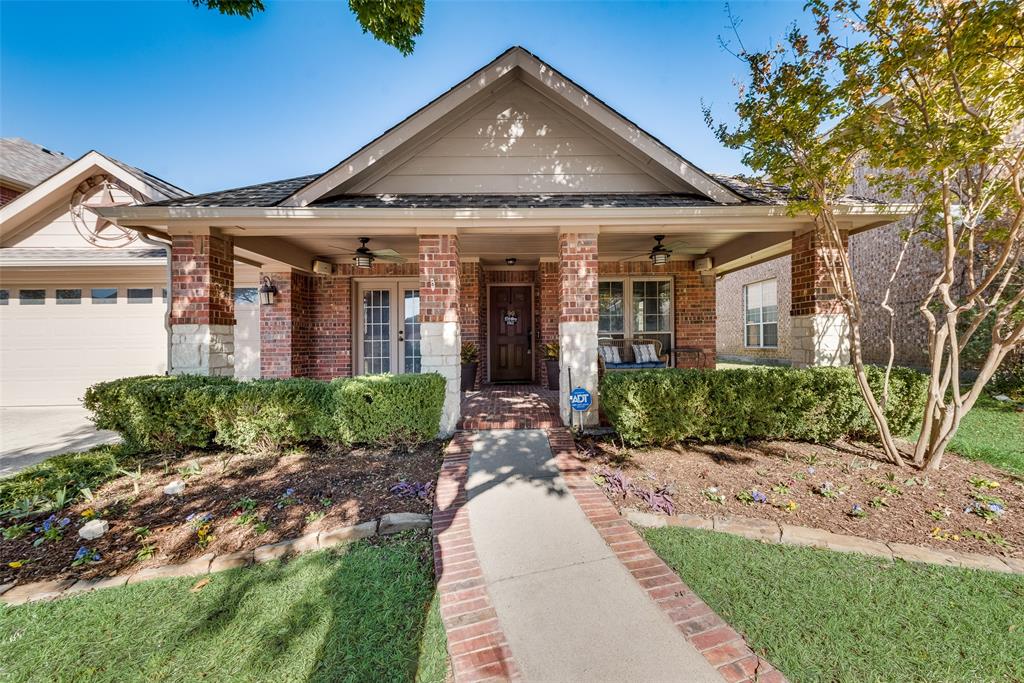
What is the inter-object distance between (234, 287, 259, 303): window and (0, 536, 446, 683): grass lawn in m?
6.92

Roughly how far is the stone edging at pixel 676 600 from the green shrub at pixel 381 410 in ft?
6.59

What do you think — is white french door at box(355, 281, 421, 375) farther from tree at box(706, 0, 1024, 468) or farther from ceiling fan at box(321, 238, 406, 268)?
tree at box(706, 0, 1024, 468)

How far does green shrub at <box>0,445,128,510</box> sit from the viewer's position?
3.63m

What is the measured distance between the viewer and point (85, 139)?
924cm

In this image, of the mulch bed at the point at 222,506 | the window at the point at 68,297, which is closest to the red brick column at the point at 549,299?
the mulch bed at the point at 222,506

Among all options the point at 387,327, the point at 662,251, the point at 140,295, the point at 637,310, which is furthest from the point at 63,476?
the point at 637,310

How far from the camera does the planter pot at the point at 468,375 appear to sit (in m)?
7.48

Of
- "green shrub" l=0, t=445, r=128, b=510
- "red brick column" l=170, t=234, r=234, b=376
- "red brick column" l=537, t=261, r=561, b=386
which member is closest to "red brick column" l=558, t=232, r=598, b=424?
"red brick column" l=537, t=261, r=561, b=386

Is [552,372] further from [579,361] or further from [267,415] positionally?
[267,415]

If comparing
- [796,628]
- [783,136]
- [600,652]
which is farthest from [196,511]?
[783,136]

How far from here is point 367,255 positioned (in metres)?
6.45

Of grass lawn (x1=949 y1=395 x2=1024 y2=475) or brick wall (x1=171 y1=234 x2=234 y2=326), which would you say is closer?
grass lawn (x1=949 y1=395 x2=1024 y2=475)

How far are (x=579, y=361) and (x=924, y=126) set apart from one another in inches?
160

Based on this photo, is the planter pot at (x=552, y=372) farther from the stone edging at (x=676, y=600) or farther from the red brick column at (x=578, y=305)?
the stone edging at (x=676, y=600)
